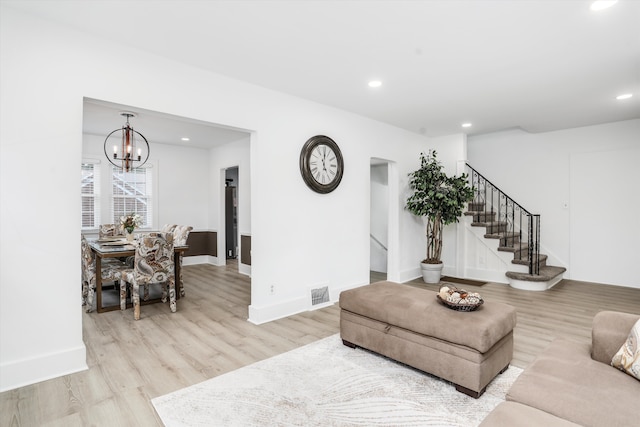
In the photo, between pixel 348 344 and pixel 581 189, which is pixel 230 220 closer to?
pixel 348 344

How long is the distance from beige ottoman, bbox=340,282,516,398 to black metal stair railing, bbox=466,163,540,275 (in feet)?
11.9

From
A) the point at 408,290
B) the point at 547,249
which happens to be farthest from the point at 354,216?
the point at 547,249

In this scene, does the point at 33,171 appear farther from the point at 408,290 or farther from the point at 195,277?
the point at 195,277

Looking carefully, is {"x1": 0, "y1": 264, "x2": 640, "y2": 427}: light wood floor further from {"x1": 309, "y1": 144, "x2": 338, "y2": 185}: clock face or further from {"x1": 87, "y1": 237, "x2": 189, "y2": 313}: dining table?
{"x1": 309, "y1": 144, "x2": 338, "y2": 185}: clock face

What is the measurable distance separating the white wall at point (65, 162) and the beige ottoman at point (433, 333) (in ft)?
4.44

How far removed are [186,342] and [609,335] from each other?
3.28 meters

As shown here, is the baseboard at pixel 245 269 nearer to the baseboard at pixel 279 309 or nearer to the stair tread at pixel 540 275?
the baseboard at pixel 279 309

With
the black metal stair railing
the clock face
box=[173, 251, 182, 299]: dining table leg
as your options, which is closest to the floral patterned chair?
box=[173, 251, 182, 299]: dining table leg

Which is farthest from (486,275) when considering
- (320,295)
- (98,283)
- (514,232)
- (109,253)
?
(98,283)

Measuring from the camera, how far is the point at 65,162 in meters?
2.56

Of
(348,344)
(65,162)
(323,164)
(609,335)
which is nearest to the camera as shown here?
(609,335)

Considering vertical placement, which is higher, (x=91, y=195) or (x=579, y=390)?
(x=91, y=195)

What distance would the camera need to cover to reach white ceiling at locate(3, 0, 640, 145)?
91.3 inches

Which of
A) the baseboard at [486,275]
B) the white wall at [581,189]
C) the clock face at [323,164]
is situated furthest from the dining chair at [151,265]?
the white wall at [581,189]
